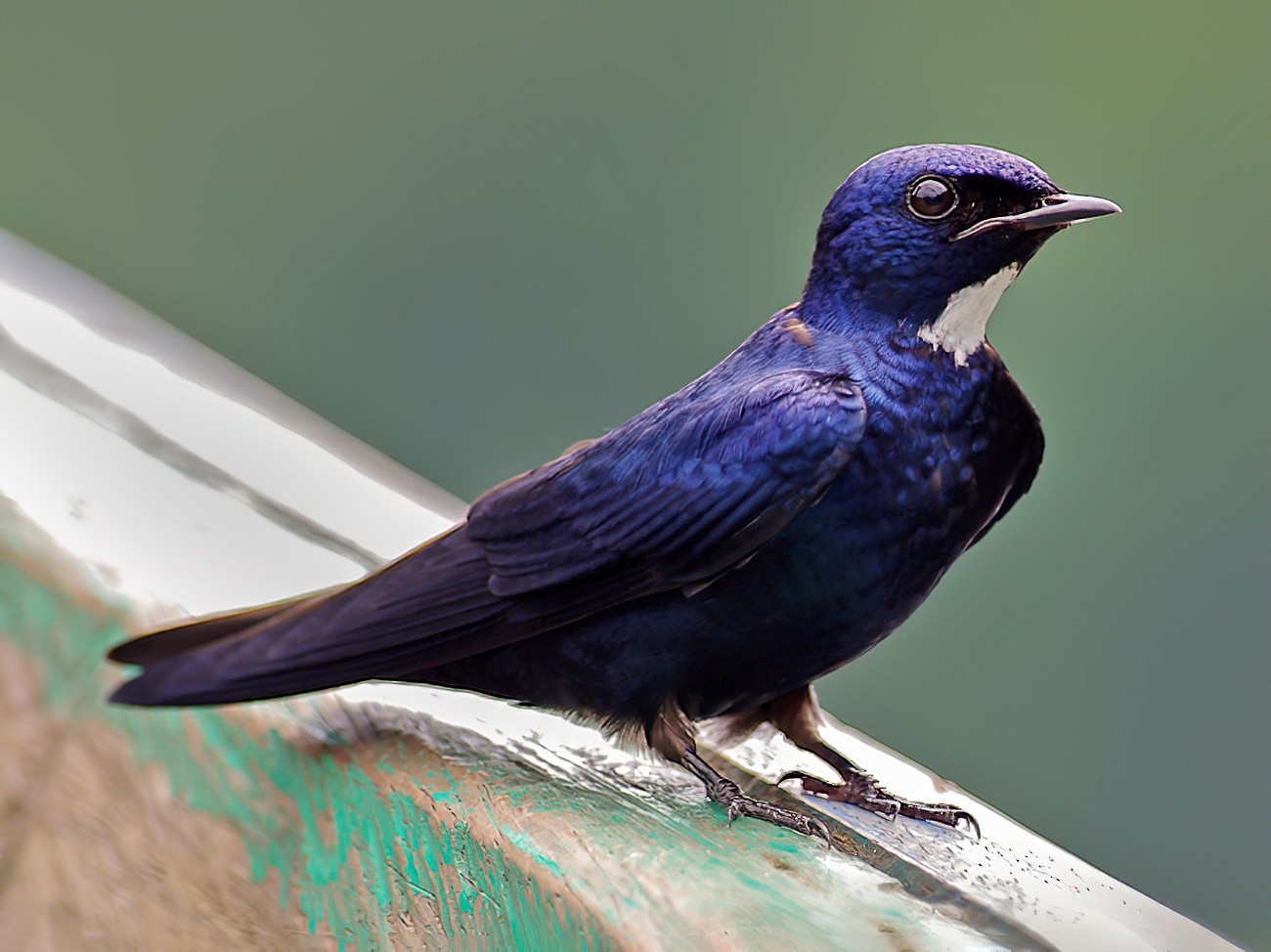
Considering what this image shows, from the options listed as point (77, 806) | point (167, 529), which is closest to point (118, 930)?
point (77, 806)

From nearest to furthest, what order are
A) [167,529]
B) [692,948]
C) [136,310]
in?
[692,948] → [167,529] → [136,310]

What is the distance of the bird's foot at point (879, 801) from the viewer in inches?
37.6

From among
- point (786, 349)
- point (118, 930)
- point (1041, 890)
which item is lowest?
point (118, 930)

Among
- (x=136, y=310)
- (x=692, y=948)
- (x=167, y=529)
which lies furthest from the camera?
(x=136, y=310)

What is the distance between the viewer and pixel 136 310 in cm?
120

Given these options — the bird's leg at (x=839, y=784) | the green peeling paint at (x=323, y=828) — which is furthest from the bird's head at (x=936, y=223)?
the green peeling paint at (x=323, y=828)

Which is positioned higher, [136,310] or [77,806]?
[136,310]

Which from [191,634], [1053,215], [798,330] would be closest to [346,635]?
[191,634]

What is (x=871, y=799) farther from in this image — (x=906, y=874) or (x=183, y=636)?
(x=183, y=636)

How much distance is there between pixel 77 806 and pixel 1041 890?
530 millimetres

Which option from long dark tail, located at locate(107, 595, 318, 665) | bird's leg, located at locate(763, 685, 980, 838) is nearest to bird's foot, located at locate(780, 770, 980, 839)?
bird's leg, located at locate(763, 685, 980, 838)

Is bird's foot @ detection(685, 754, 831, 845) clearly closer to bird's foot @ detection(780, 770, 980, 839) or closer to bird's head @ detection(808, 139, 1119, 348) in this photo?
bird's foot @ detection(780, 770, 980, 839)

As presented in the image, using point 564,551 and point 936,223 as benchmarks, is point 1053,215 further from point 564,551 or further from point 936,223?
point 564,551

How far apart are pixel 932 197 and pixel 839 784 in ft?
1.21
